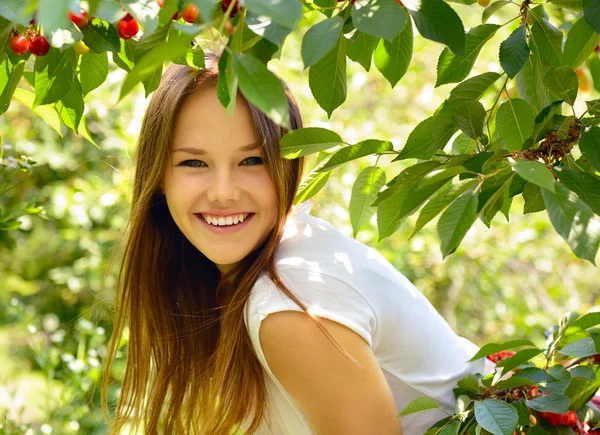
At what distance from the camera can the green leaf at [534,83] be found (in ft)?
3.71

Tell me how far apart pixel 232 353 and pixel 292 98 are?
0.56 meters

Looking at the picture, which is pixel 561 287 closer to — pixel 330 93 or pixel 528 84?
pixel 528 84

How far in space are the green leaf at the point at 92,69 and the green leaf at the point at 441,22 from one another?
1.60ft

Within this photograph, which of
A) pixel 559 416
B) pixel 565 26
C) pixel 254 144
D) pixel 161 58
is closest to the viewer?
pixel 161 58

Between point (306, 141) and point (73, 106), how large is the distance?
1.12 feet

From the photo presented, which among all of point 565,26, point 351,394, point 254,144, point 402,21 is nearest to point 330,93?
point 402,21

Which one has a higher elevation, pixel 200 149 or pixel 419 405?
pixel 200 149

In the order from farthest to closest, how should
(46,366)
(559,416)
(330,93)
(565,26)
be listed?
(46,366) < (565,26) < (559,416) < (330,93)

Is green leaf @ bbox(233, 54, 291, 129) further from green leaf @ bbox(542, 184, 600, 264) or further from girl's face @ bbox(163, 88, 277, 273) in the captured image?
girl's face @ bbox(163, 88, 277, 273)

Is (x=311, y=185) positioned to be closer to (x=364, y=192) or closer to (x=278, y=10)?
(x=364, y=192)

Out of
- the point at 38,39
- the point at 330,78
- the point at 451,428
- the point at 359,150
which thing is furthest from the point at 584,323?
the point at 38,39

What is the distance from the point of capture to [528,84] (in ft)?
3.95

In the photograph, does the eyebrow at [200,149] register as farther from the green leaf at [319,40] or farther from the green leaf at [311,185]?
the green leaf at [319,40]

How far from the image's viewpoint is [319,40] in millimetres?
768
